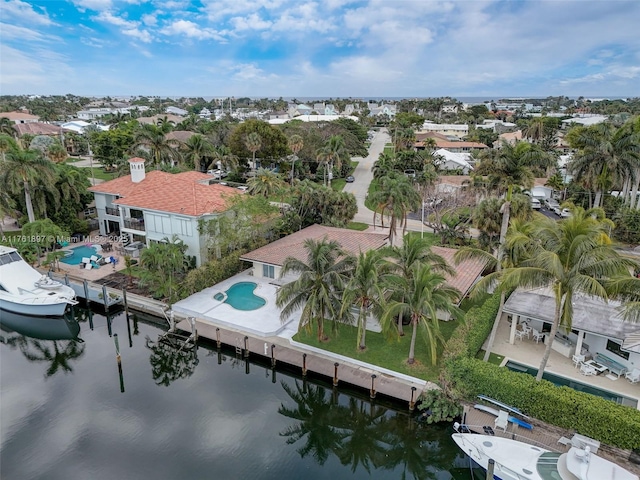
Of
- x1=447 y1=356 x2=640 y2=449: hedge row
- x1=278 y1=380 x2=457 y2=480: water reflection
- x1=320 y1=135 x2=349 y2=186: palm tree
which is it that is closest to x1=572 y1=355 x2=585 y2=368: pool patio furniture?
x1=447 y1=356 x2=640 y2=449: hedge row

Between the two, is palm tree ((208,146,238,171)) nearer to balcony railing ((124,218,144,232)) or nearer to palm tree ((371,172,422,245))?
balcony railing ((124,218,144,232))

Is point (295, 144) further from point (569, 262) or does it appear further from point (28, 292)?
point (569, 262)

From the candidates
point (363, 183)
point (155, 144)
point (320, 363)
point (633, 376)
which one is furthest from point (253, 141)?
point (633, 376)

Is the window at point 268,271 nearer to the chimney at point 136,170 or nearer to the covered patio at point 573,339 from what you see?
the covered patio at point 573,339

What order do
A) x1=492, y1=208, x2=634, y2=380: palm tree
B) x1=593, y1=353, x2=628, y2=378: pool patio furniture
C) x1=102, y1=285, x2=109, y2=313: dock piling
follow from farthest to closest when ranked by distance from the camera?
x1=102, y1=285, x2=109, y2=313: dock piling, x1=593, y1=353, x2=628, y2=378: pool patio furniture, x1=492, y1=208, x2=634, y2=380: palm tree

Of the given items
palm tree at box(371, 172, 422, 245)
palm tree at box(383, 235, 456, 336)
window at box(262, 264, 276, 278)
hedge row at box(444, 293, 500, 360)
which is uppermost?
palm tree at box(371, 172, 422, 245)

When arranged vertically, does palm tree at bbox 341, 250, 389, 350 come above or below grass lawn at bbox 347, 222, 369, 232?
above

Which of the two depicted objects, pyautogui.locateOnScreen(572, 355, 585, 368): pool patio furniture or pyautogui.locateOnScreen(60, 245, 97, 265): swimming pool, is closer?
pyautogui.locateOnScreen(572, 355, 585, 368): pool patio furniture
